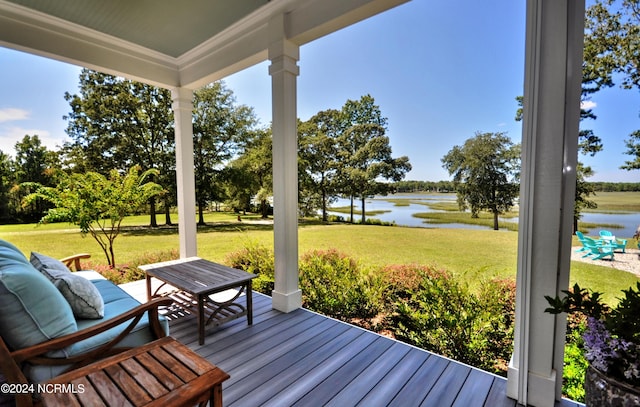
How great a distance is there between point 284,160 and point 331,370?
1950mm

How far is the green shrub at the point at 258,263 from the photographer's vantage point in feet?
13.3

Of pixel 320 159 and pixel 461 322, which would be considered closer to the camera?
pixel 461 322

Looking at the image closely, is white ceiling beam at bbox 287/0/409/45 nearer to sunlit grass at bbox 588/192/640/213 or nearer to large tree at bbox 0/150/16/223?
sunlit grass at bbox 588/192/640/213

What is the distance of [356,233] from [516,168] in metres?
2.53

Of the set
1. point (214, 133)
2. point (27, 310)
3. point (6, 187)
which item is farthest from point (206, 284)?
point (214, 133)

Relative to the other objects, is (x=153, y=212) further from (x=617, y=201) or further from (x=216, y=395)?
(x=617, y=201)

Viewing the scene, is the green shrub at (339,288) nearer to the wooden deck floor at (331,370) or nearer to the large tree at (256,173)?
the wooden deck floor at (331,370)

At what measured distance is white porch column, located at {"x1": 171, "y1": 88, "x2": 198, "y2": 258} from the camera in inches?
165

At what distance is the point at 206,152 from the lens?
297 inches

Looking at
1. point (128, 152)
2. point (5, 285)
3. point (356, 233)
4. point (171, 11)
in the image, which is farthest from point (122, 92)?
point (5, 285)

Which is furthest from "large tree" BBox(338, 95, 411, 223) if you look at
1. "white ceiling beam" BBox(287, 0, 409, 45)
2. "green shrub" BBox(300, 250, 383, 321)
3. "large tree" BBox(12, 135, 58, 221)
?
"large tree" BBox(12, 135, 58, 221)

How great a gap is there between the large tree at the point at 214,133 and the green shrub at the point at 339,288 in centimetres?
468

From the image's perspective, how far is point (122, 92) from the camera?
22.7 feet

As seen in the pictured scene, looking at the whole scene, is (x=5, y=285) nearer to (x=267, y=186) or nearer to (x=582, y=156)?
(x=582, y=156)
